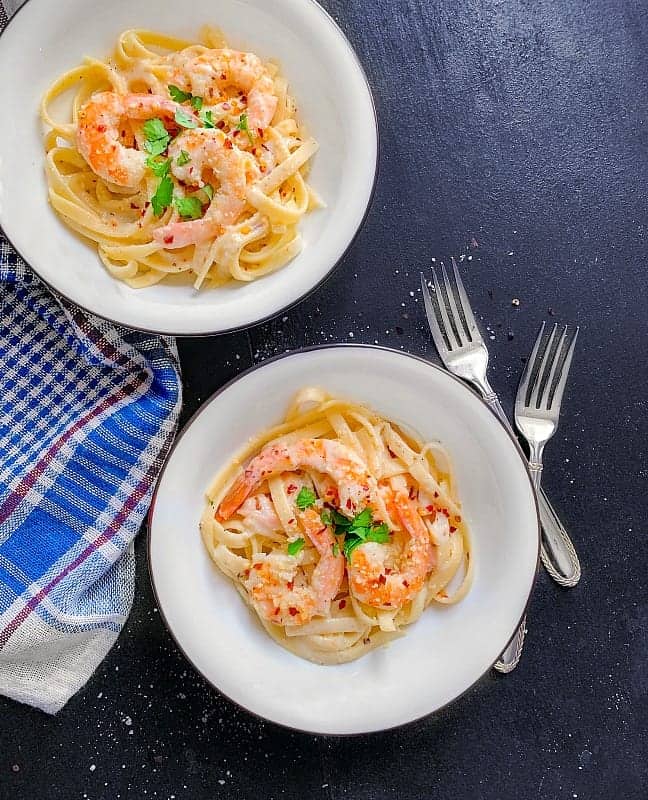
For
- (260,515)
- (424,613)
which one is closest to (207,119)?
(260,515)

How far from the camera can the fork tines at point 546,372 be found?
253 centimetres

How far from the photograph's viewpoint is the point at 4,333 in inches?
96.9

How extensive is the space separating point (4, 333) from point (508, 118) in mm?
1858

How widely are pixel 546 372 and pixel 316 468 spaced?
2.88ft

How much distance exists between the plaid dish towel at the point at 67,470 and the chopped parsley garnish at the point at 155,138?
555 mm

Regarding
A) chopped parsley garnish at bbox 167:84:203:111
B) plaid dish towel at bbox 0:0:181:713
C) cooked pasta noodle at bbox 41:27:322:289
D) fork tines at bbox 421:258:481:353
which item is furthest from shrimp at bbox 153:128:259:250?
fork tines at bbox 421:258:481:353

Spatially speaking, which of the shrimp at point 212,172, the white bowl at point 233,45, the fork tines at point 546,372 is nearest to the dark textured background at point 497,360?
the fork tines at point 546,372

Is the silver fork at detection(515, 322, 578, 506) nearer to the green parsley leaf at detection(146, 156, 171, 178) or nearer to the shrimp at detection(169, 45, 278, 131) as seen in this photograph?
the shrimp at detection(169, 45, 278, 131)

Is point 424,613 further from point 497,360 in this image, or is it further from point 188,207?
point 188,207

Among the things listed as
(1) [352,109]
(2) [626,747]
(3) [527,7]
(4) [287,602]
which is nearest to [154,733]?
(4) [287,602]

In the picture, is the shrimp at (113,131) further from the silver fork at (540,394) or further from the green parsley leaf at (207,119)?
the silver fork at (540,394)

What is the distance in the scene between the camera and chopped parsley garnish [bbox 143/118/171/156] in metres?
2.26

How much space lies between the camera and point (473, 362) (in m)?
2.52

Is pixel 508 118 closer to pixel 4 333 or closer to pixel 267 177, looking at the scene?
pixel 267 177
